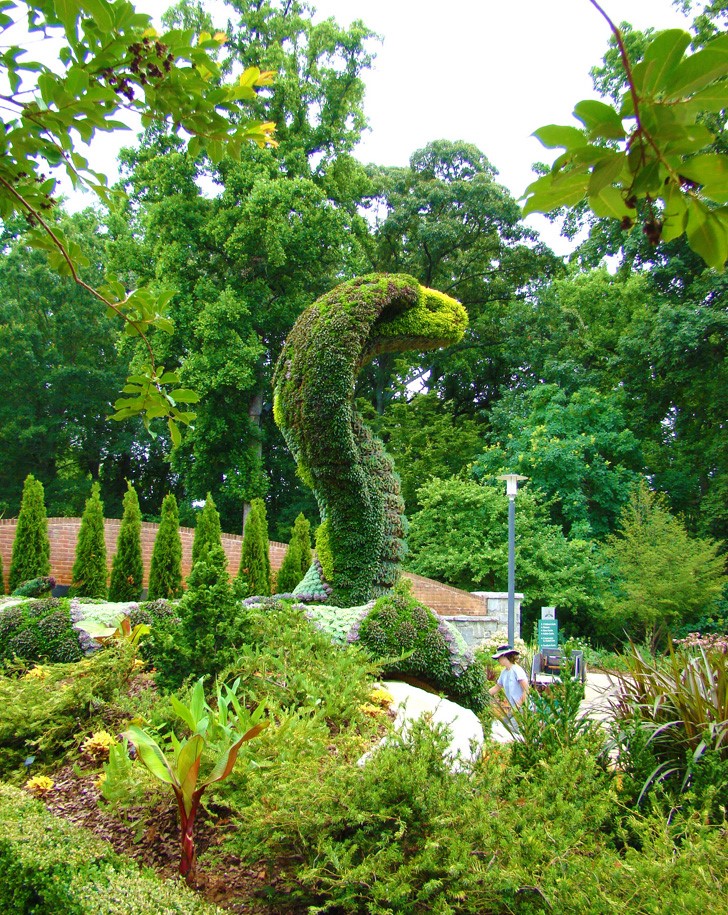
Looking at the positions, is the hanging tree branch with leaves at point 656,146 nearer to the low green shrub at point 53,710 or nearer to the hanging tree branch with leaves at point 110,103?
the hanging tree branch with leaves at point 110,103

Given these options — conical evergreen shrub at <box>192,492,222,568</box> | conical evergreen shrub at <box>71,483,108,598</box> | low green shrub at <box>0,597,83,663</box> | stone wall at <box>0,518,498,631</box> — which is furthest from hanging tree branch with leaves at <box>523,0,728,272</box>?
stone wall at <box>0,518,498,631</box>

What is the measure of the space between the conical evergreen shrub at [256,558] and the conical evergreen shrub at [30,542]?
336 cm

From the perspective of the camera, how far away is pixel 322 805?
9.39 feet

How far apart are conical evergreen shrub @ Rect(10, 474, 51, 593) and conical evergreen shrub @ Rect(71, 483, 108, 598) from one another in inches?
21.0

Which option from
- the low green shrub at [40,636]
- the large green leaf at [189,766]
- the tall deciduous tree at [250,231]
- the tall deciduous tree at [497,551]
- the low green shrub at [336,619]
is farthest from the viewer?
the tall deciduous tree at [250,231]

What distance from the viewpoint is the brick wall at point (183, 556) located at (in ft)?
43.4

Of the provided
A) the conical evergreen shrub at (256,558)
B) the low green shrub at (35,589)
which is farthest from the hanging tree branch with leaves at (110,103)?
the conical evergreen shrub at (256,558)

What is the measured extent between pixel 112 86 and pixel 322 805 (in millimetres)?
2613

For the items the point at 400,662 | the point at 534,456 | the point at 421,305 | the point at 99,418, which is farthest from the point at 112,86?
the point at 99,418

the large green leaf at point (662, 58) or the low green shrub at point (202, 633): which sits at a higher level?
the large green leaf at point (662, 58)

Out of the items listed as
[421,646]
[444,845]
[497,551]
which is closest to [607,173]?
[444,845]

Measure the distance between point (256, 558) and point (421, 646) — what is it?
8.00 meters

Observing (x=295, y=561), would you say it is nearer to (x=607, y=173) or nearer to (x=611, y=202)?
(x=611, y=202)

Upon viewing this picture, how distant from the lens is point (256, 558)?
43.5ft
